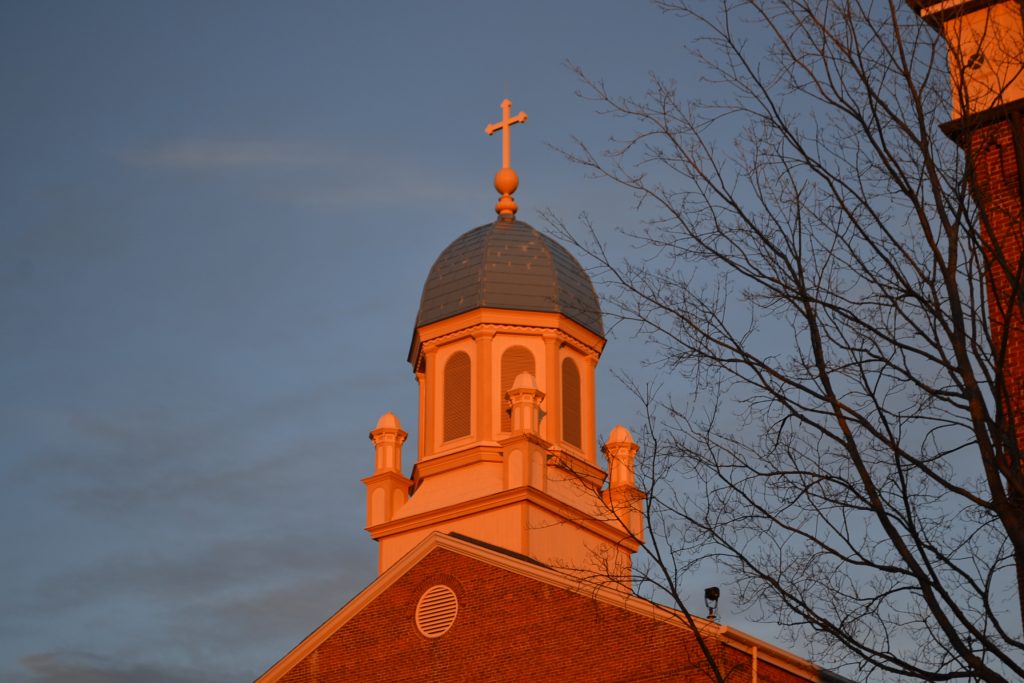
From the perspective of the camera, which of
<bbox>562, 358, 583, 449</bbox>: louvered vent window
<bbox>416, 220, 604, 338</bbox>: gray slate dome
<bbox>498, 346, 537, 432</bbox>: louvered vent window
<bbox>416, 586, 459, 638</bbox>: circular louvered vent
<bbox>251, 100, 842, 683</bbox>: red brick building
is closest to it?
<bbox>251, 100, 842, 683</bbox>: red brick building

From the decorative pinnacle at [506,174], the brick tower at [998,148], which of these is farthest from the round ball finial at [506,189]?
the brick tower at [998,148]

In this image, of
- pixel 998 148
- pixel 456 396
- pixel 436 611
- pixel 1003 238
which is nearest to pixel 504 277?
pixel 456 396

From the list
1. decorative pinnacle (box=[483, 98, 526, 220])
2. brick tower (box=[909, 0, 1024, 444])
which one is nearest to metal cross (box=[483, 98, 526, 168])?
decorative pinnacle (box=[483, 98, 526, 220])

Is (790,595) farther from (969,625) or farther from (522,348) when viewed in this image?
(522,348)

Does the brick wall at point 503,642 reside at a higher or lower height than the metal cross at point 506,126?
lower

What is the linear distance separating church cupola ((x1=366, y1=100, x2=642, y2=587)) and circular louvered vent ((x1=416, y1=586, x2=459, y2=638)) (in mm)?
3430

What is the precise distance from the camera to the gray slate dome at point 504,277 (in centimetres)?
3166

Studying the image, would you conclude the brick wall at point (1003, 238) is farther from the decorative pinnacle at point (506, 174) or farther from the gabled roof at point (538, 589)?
the decorative pinnacle at point (506, 174)

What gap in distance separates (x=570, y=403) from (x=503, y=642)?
27.9 feet

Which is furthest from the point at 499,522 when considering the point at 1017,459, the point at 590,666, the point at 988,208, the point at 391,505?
the point at 1017,459

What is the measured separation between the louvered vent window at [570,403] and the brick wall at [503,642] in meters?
6.71

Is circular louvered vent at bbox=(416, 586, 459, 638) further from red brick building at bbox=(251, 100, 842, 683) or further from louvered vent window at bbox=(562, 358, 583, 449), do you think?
louvered vent window at bbox=(562, 358, 583, 449)

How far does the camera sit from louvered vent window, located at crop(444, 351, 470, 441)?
30.9 metres

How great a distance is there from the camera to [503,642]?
23.9 meters
